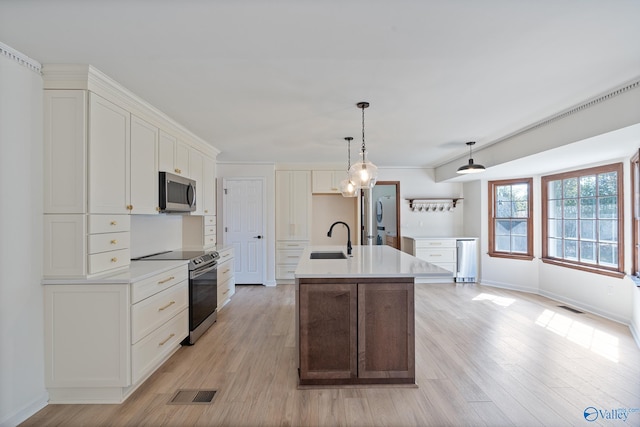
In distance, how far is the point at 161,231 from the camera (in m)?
3.96

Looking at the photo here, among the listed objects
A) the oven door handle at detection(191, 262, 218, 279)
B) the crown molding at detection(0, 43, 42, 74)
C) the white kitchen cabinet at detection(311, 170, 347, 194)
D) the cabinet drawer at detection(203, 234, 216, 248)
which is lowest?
the oven door handle at detection(191, 262, 218, 279)

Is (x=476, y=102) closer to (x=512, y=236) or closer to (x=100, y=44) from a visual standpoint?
(x=100, y=44)

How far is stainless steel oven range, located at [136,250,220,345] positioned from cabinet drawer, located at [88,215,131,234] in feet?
2.28

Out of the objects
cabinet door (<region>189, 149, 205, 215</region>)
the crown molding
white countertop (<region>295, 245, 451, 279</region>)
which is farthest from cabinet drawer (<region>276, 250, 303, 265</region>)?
the crown molding

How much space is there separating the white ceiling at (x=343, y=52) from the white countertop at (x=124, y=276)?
146 cm

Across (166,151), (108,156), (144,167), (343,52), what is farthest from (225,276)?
(343,52)

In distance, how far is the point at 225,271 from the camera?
4.62m

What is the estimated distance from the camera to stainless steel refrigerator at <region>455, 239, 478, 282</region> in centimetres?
602

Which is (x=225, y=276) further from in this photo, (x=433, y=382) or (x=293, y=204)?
(x=433, y=382)

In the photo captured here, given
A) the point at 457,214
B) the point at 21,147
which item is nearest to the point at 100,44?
the point at 21,147

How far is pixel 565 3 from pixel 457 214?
5.44 m

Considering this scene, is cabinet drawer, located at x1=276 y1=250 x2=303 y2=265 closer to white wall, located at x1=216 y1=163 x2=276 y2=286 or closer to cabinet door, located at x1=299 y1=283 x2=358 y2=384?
white wall, located at x1=216 y1=163 x2=276 y2=286

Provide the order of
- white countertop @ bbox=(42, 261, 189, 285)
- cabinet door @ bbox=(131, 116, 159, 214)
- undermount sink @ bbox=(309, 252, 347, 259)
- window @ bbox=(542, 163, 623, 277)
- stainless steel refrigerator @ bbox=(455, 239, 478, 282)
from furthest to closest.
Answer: stainless steel refrigerator @ bbox=(455, 239, 478, 282) → window @ bbox=(542, 163, 623, 277) → undermount sink @ bbox=(309, 252, 347, 259) → cabinet door @ bbox=(131, 116, 159, 214) → white countertop @ bbox=(42, 261, 189, 285)

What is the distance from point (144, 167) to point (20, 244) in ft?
3.80
